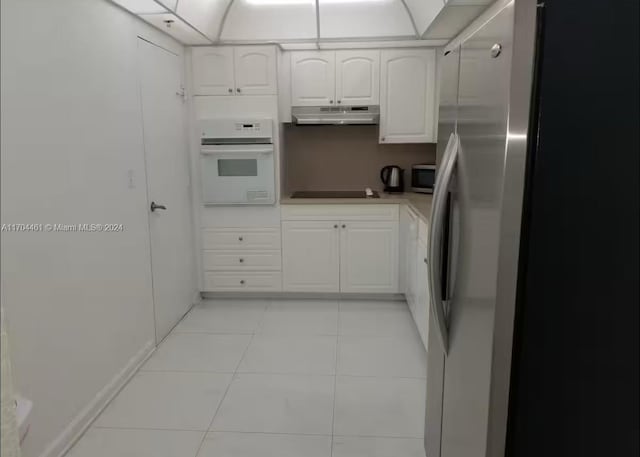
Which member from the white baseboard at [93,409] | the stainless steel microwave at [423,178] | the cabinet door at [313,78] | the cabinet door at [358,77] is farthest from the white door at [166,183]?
the stainless steel microwave at [423,178]

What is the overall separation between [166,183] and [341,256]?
1.53 metres

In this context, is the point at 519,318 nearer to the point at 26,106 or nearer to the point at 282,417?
the point at 282,417

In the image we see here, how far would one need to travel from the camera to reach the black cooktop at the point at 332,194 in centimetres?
419

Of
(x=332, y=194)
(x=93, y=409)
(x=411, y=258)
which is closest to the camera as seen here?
(x=93, y=409)

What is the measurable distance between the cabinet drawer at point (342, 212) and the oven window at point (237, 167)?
40cm

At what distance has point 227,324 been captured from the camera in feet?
11.9

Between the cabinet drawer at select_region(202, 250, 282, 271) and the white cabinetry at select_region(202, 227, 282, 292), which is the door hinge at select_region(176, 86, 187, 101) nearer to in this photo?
the white cabinetry at select_region(202, 227, 282, 292)

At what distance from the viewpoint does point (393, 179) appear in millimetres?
4242

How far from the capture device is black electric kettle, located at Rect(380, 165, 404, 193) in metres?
4.24

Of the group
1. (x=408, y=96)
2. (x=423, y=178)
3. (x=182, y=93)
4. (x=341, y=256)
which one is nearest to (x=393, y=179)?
(x=423, y=178)

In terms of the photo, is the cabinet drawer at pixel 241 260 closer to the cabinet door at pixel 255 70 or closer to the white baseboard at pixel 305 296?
the white baseboard at pixel 305 296

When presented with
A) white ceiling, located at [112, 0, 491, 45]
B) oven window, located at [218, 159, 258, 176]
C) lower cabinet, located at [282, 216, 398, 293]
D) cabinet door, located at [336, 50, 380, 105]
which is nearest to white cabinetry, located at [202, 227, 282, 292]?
lower cabinet, located at [282, 216, 398, 293]

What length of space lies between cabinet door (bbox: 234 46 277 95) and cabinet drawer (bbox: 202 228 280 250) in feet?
3.70

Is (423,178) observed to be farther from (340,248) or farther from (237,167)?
(237,167)
